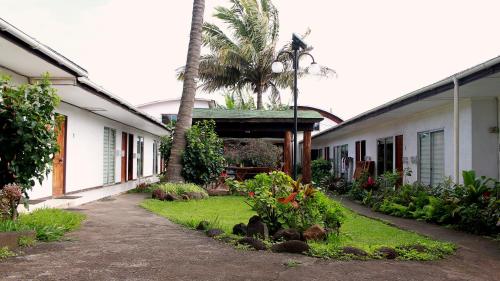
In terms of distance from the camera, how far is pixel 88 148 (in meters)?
15.2

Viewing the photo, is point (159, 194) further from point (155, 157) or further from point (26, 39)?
point (155, 157)

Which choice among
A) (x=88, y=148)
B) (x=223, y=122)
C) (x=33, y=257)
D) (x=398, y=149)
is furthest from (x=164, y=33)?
(x=33, y=257)

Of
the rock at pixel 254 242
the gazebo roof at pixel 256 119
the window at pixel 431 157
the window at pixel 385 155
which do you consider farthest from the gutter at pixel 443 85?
the rock at pixel 254 242

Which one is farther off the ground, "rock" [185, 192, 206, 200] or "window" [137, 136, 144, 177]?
"window" [137, 136, 144, 177]

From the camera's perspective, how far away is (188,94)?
602 inches

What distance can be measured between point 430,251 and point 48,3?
1295cm

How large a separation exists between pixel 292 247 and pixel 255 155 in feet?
65.0

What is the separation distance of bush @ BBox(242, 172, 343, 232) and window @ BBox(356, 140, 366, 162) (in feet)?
43.8

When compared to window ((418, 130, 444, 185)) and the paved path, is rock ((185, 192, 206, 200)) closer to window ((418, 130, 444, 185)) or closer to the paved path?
window ((418, 130, 444, 185))

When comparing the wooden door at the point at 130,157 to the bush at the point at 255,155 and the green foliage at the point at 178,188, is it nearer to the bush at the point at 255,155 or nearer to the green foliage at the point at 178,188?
the bush at the point at 255,155

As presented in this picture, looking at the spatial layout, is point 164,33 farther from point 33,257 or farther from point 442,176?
point 33,257

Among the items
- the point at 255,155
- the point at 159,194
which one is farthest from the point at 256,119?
the point at 255,155

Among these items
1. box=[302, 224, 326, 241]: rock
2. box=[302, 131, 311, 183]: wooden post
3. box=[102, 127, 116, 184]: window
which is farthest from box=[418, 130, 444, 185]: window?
box=[102, 127, 116, 184]: window

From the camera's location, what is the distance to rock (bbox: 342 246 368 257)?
6008mm
